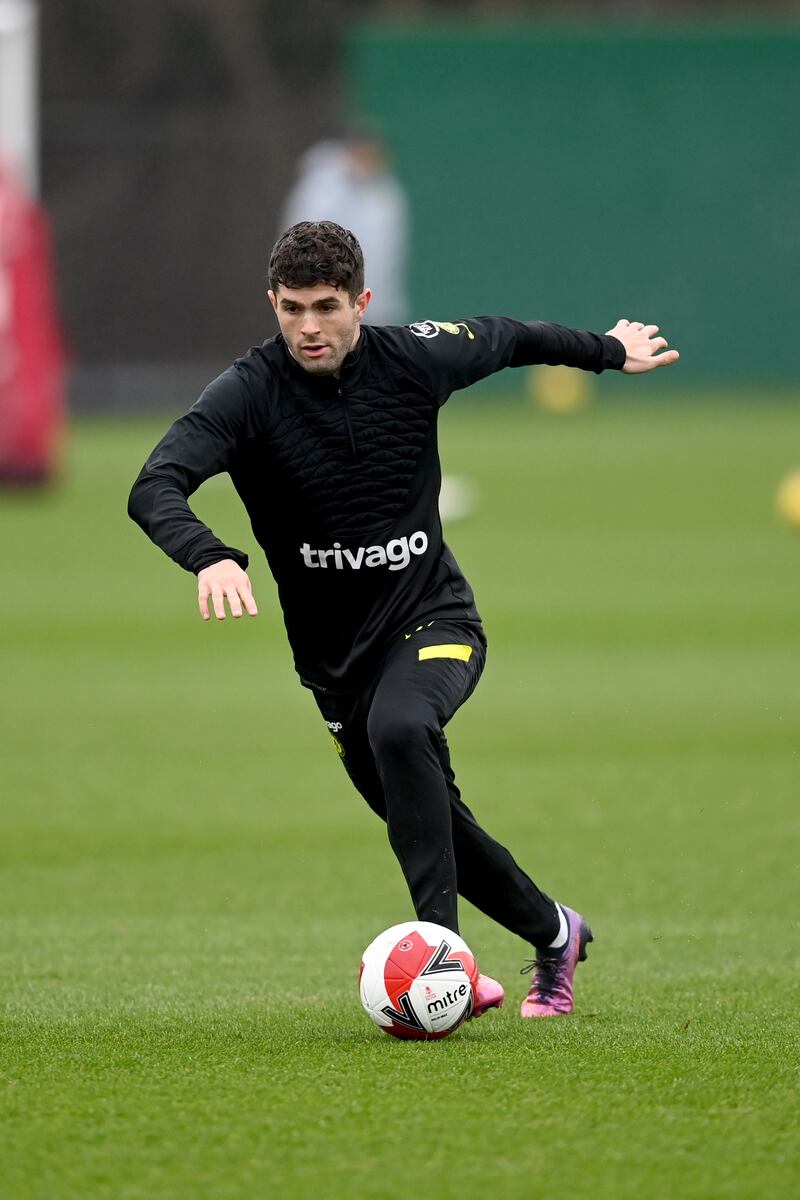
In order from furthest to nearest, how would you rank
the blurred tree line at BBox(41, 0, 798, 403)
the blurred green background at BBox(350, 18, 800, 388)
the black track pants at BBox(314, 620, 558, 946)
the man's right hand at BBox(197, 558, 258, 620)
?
the blurred green background at BBox(350, 18, 800, 388) < the blurred tree line at BBox(41, 0, 798, 403) < the black track pants at BBox(314, 620, 558, 946) < the man's right hand at BBox(197, 558, 258, 620)

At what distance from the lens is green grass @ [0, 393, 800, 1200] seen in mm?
4469

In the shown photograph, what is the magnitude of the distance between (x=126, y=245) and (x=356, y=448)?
24861mm

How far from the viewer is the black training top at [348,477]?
573cm

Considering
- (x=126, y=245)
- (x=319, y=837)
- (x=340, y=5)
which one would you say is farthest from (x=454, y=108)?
(x=319, y=837)

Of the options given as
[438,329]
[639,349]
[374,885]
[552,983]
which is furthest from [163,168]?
[552,983]

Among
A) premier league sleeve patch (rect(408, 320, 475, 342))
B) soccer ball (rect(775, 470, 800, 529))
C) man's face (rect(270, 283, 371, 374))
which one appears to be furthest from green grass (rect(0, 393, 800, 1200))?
premier league sleeve patch (rect(408, 320, 475, 342))

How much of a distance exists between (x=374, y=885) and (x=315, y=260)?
10.7 ft

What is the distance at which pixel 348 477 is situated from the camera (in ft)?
19.0

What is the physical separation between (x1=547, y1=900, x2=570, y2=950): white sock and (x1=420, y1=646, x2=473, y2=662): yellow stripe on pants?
30.5 inches

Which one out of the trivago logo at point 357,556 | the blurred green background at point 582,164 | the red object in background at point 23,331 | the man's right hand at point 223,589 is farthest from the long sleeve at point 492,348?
the blurred green background at point 582,164

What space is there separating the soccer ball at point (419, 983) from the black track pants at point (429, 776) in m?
0.10

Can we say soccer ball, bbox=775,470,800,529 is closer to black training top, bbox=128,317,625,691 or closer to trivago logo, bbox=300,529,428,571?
black training top, bbox=128,317,625,691

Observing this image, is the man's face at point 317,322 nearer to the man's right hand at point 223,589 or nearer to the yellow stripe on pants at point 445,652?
the man's right hand at point 223,589

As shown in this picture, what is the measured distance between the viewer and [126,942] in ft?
23.0
